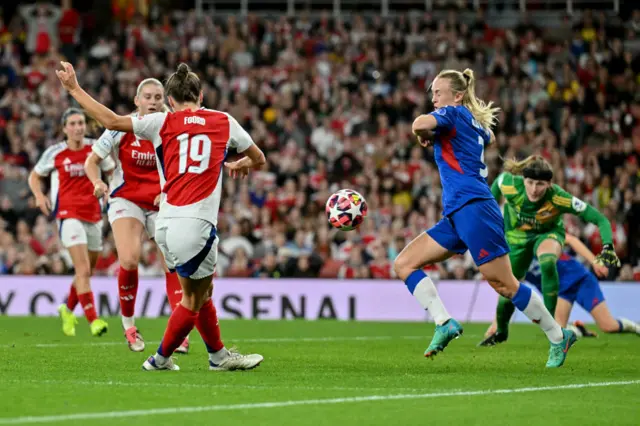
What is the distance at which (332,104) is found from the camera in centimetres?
2511

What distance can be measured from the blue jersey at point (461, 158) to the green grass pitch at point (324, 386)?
1.40 meters

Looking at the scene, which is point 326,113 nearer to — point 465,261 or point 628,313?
point 465,261

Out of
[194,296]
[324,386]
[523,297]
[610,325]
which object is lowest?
[610,325]

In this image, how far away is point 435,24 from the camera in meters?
27.2

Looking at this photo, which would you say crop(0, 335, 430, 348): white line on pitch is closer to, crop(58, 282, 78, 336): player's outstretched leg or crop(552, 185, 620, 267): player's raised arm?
crop(58, 282, 78, 336): player's outstretched leg

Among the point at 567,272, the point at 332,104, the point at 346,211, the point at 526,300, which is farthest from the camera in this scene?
the point at 332,104

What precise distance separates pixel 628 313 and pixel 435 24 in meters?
11.1

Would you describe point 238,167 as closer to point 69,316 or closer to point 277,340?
point 277,340

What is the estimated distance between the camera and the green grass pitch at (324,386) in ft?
20.7

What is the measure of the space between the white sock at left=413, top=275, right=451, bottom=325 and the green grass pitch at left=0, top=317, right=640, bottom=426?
46cm

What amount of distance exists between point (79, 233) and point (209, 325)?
520 centimetres

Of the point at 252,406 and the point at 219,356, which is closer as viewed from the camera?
the point at 252,406

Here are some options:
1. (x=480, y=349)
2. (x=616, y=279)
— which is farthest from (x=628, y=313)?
(x=480, y=349)

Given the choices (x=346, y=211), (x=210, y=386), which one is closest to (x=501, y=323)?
(x=346, y=211)
